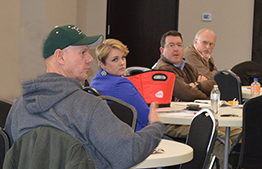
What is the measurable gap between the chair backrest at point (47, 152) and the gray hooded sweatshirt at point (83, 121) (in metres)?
0.05

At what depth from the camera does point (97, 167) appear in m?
1.39

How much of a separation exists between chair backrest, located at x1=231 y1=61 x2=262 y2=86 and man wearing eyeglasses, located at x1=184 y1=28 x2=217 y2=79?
476mm

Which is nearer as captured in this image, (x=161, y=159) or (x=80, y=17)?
(x=161, y=159)

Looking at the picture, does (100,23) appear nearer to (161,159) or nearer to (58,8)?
(58,8)

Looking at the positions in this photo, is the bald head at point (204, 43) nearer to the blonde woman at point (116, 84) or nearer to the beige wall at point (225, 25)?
the beige wall at point (225, 25)

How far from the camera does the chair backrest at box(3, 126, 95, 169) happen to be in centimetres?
121

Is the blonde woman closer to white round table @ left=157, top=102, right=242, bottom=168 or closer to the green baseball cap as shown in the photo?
white round table @ left=157, top=102, right=242, bottom=168

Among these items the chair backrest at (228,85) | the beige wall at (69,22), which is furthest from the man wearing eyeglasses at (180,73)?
the beige wall at (69,22)

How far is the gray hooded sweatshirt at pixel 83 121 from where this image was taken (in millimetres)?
1298

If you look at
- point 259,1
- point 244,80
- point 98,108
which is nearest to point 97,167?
point 98,108

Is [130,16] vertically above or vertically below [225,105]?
above

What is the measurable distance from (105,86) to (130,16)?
17.6 ft

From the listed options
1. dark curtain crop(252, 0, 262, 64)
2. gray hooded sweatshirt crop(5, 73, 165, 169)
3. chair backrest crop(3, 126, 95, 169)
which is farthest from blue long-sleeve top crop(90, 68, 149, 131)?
dark curtain crop(252, 0, 262, 64)

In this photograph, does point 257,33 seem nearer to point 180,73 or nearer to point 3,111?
point 180,73
